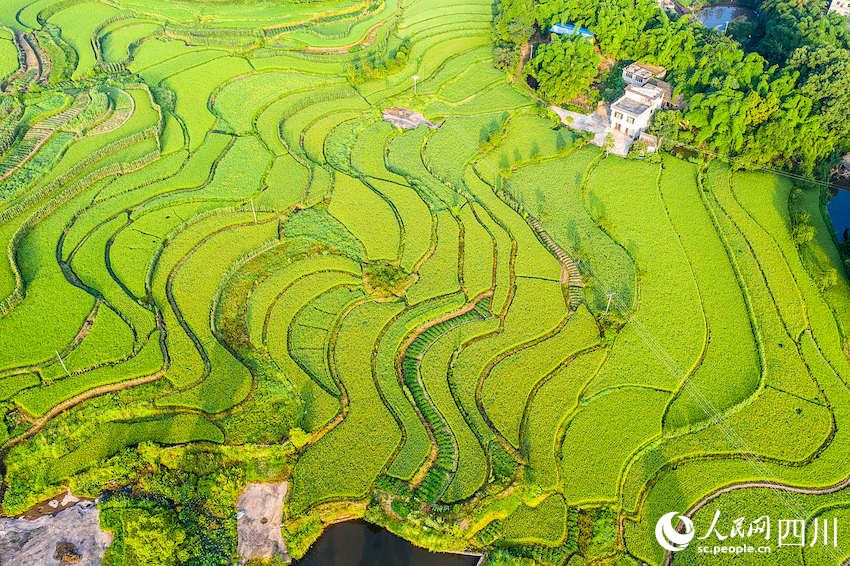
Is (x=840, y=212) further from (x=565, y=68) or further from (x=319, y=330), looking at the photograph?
(x=319, y=330)

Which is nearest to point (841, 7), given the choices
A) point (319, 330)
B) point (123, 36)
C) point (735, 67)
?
point (735, 67)

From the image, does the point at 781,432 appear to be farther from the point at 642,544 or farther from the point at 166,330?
the point at 166,330

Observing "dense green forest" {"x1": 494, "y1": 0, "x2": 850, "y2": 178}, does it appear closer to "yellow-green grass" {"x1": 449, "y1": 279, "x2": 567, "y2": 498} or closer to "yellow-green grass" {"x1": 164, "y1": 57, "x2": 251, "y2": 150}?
"yellow-green grass" {"x1": 449, "y1": 279, "x2": 567, "y2": 498}

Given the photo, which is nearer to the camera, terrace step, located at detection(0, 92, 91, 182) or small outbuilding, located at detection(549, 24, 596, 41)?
terrace step, located at detection(0, 92, 91, 182)

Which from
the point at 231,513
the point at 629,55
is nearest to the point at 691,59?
the point at 629,55

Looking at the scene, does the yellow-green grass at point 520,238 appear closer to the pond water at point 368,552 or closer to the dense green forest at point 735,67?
the dense green forest at point 735,67

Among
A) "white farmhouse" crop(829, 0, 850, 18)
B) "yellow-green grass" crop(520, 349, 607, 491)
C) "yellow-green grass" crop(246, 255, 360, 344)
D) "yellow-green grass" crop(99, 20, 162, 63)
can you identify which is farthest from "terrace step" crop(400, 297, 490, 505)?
"white farmhouse" crop(829, 0, 850, 18)
